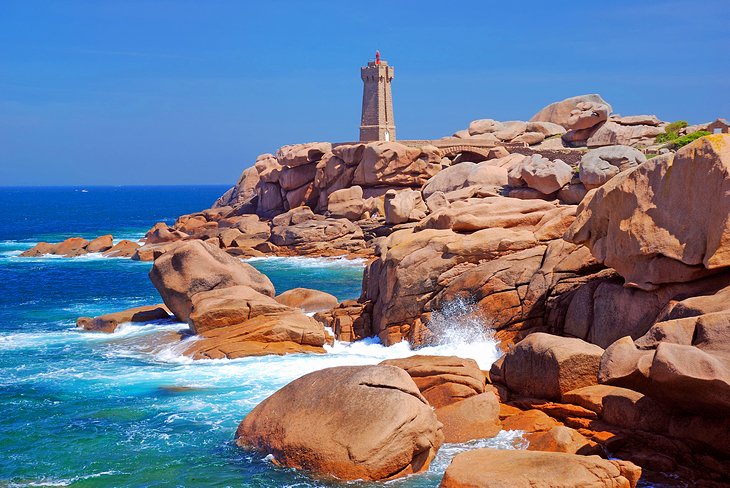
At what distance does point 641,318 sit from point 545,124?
4943cm

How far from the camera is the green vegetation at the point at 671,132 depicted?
5241 centimetres

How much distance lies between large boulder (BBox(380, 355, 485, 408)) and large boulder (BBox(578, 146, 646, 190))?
20.3 m

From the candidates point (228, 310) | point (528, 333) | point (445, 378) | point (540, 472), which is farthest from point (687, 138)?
point (540, 472)

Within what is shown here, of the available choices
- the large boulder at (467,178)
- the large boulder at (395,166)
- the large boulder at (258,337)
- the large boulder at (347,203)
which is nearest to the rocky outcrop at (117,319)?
the large boulder at (258,337)

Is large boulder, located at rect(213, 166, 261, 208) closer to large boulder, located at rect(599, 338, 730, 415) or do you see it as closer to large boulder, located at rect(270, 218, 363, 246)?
large boulder, located at rect(270, 218, 363, 246)

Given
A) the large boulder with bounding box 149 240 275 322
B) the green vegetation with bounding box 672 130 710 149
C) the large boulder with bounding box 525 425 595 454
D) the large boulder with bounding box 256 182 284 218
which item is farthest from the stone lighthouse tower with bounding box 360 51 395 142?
the large boulder with bounding box 525 425 595 454

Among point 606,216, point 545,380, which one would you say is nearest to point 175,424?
point 545,380

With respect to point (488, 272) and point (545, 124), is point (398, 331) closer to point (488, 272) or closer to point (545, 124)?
point (488, 272)

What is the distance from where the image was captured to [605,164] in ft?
121

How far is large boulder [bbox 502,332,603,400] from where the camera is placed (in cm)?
1650

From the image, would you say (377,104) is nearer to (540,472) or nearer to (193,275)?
(193,275)

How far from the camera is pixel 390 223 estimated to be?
5091 centimetres

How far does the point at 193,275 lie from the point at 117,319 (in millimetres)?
4500

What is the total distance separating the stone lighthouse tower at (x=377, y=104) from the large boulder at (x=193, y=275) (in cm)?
4837
